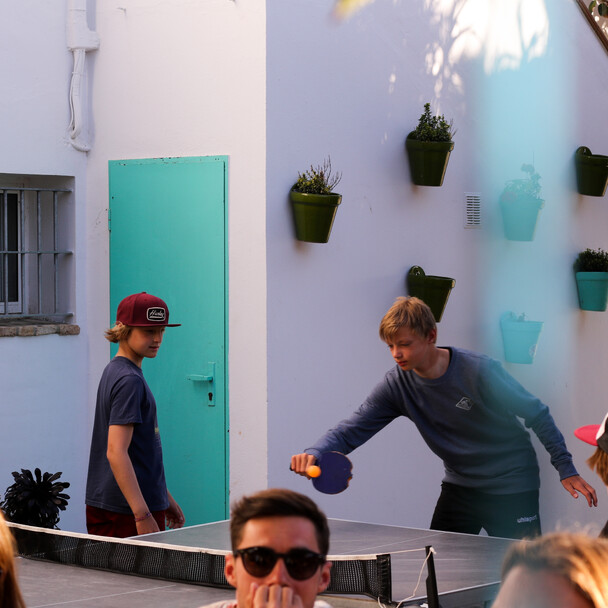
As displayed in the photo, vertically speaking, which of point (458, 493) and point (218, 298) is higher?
point (218, 298)

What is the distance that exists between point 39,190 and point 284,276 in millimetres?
1776

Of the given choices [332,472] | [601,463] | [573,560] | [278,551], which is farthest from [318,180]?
[573,560]

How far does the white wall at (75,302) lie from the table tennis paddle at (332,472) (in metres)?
2.98

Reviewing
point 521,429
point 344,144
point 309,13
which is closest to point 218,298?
point 344,144

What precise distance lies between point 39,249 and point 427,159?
257cm

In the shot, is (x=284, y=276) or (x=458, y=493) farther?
(x=284, y=276)

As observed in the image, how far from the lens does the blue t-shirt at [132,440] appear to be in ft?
15.9

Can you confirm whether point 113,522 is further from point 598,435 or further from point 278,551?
point 278,551

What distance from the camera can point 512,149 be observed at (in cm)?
820

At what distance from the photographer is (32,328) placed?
23.0ft

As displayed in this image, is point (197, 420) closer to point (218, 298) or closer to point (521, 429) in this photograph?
point (218, 298)

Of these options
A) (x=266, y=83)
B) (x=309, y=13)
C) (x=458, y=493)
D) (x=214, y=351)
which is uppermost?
(x=309, y=13)

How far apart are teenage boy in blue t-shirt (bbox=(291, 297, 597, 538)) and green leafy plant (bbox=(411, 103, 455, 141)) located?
8.18 feet

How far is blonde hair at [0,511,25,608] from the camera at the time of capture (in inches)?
76.5
